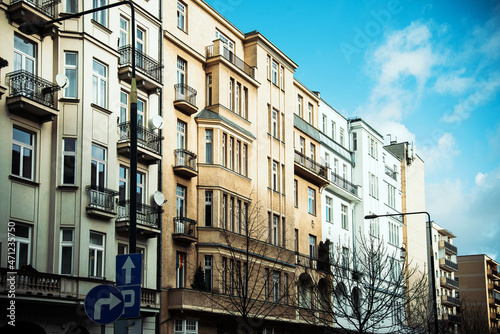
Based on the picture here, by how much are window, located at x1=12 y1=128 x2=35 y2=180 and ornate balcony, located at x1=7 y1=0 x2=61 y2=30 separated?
429 cm

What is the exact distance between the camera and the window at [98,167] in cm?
2958

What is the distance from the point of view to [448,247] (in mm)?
117750

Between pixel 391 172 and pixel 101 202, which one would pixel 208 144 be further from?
pixel 391 172

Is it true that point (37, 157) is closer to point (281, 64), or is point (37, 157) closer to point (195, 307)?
point (195, 307)

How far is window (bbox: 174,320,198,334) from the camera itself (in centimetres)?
3472

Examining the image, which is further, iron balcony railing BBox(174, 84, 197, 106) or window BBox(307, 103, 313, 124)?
window BBox(307, 103, 313, 124)

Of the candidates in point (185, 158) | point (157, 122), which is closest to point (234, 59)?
point (185, 158)

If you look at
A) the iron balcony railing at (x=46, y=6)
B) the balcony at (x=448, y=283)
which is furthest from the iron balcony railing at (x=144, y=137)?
the balcony at (x=448, y=283)

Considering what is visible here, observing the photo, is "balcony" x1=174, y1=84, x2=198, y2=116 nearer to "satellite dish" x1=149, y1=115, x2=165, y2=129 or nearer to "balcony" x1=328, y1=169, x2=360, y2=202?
"satellite dish" x1=149, y1=115, x2=165, y2=129

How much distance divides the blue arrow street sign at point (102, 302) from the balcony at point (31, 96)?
14536 mm

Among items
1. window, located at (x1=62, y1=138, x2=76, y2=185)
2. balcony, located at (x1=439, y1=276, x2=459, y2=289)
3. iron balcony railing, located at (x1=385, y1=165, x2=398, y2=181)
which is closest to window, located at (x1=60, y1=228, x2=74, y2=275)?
window, located at (x1=62, y1=138, x2=76, y2=185)

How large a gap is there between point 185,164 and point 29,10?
12609 millimetres

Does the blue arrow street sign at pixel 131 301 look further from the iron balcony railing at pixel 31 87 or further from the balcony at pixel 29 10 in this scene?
the balcony at pixel 29 10

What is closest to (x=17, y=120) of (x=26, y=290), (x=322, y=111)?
(x=26, y=290)
